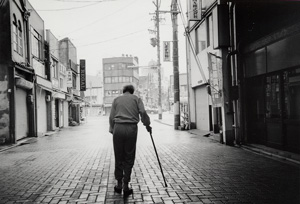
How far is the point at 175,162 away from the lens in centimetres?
759

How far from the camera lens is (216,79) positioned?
11.5m

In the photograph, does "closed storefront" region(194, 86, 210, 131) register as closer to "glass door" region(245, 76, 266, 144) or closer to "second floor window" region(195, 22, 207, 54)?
"second floor window" region(195, 22, 207, 54)

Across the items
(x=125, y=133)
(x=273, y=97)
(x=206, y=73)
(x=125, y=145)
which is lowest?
(x=125, y=145)

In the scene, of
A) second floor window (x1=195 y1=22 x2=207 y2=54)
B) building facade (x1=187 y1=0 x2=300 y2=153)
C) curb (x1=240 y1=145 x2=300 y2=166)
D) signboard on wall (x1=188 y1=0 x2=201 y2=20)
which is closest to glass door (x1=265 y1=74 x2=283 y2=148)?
building facade (x1=187 y1=0 x2=300 y2=153)

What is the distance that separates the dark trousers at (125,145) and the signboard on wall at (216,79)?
6.74 meters

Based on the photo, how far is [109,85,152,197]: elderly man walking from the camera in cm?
480

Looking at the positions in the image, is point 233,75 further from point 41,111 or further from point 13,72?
point 41,111

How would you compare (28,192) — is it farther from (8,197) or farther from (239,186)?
(239,186)

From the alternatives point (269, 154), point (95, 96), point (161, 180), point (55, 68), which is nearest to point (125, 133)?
point (161, 180)

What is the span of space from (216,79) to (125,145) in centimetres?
747

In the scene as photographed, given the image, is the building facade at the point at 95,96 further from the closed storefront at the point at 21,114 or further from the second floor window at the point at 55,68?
the closed storefront at the point at 21,114

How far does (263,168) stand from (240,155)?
1.89 m

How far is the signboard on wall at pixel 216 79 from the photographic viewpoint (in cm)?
1095

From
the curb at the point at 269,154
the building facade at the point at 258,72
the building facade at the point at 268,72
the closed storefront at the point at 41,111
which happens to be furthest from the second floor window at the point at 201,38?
the closed storefront at the point at 41,111
